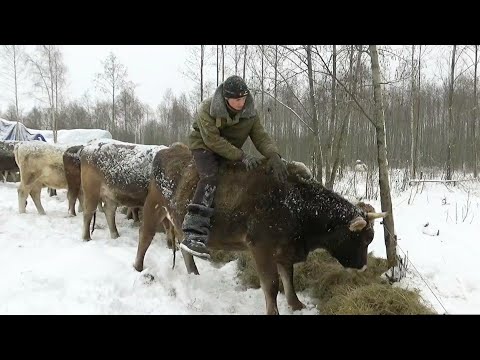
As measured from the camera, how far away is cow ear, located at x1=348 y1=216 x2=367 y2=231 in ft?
13.8

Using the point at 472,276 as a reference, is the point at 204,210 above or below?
above

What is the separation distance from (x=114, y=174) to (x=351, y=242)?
15.6 ft

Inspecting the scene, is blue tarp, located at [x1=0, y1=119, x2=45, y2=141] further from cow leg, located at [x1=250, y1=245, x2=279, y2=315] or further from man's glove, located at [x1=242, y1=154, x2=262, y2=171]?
cow leg, located at [x1=250, y1=245, x2=279, y2=315]

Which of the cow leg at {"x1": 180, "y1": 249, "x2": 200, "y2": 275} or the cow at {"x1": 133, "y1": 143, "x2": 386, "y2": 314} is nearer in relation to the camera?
the cow at {"x1": 133, "y1": 143, "x2": 386, "y2": 314}

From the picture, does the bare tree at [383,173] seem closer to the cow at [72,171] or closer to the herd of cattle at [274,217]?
the herd of cattle at [274,217]

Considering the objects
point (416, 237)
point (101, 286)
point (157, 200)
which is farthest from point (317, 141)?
point (101, 286)

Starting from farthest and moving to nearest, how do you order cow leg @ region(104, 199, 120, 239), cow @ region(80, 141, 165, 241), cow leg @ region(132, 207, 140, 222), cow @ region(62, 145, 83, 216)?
cow leg @ region(132, 207, 140, 222)
cow @ region(62, 145, 83, 216)
cow leg @ region(104, 199, 120, 239)
cow @ region(80, 141, 165, 241)

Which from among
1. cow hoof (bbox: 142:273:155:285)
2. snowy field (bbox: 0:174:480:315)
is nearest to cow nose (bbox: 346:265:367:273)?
snowy field (bbox: 0:174:480:315)

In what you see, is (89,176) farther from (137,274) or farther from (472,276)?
(472,276)

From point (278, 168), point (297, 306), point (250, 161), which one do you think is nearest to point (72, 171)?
point (250, 161)

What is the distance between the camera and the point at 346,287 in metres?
4.57

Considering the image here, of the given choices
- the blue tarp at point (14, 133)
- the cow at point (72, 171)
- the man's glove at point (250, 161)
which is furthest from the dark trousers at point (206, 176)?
the blue tarp at point (14, 133)

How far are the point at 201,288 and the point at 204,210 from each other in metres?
1.71
